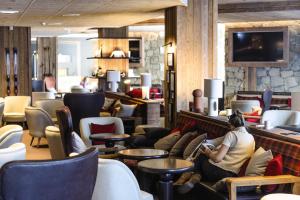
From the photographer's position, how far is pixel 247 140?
4938 millimetres

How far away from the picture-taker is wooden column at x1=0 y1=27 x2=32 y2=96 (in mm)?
12680

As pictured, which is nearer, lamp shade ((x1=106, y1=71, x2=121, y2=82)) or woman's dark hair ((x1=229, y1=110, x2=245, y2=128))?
woman's dark hair ((x1=229, y1=110, x2=245, y2=128))

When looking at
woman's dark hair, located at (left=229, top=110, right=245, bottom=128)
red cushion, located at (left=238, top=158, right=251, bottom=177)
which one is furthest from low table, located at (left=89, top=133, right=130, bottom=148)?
red cushion, located at (left=238, top=158, right=251, bottom=177)

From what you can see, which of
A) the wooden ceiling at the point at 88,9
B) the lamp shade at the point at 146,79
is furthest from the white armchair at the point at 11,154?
the lamp shade at the point at 146,79

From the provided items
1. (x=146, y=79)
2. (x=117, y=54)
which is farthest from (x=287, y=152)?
(x=117, y=54)

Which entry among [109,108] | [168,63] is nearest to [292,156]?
[168,63]

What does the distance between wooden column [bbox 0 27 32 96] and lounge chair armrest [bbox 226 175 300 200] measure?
9.51 metres

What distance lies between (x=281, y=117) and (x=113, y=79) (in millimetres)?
5357

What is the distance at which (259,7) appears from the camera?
10.2 m

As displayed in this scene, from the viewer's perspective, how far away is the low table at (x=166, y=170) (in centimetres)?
464

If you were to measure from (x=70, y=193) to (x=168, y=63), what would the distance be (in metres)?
5.31

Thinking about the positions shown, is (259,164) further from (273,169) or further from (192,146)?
(192,146)

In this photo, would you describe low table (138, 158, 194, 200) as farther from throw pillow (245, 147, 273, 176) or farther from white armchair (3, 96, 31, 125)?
white armchair (3, 96, 31, 125)

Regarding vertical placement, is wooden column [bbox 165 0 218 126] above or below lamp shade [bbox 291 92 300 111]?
above
